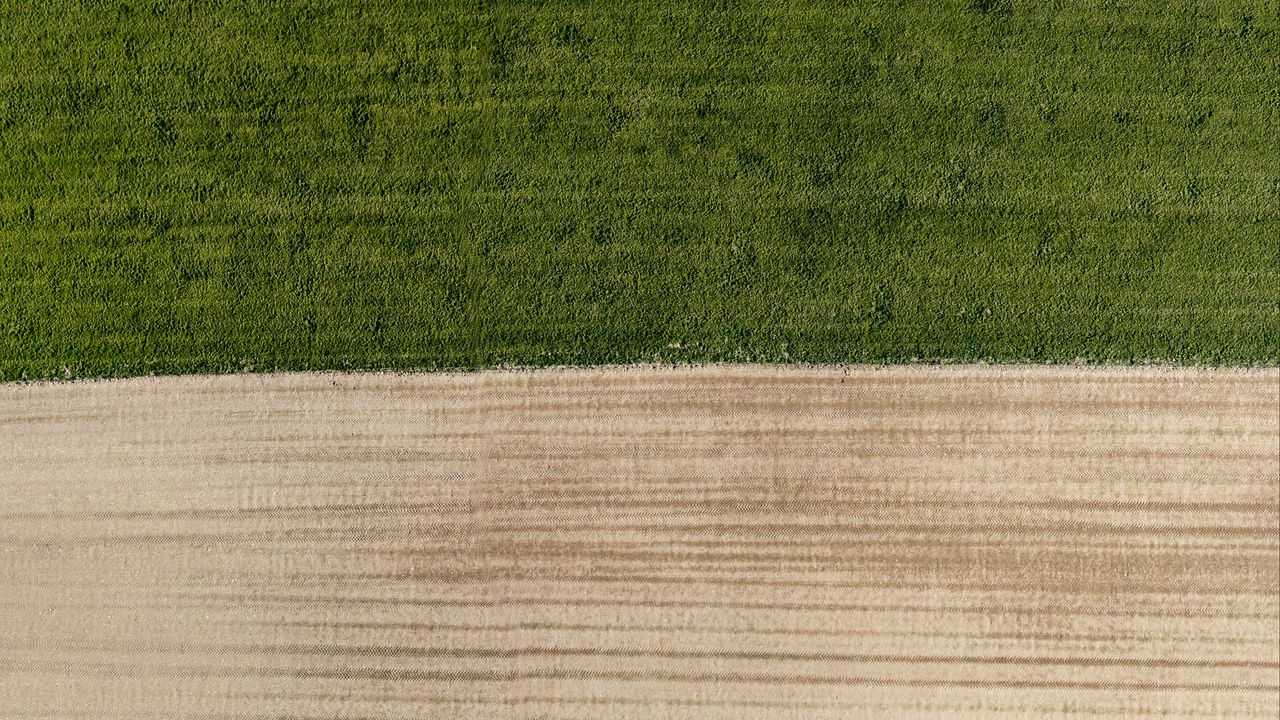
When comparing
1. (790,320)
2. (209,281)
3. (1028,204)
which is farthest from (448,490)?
(1028,204)

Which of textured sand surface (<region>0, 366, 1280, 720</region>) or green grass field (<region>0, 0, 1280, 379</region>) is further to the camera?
green grass field (<region>0, 0, 1280, 379</region>)

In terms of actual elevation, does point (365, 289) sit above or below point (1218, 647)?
above

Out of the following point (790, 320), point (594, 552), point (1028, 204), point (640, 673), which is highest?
point (1028, 204)

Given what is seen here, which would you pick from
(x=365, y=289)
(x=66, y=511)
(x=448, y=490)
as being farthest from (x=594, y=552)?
(x=66, y=511)

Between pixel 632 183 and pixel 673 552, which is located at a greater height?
pixel 632 183

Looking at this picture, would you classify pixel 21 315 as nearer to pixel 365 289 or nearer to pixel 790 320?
pixel 365 289

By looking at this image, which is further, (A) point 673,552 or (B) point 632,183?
(B) point 632,183
